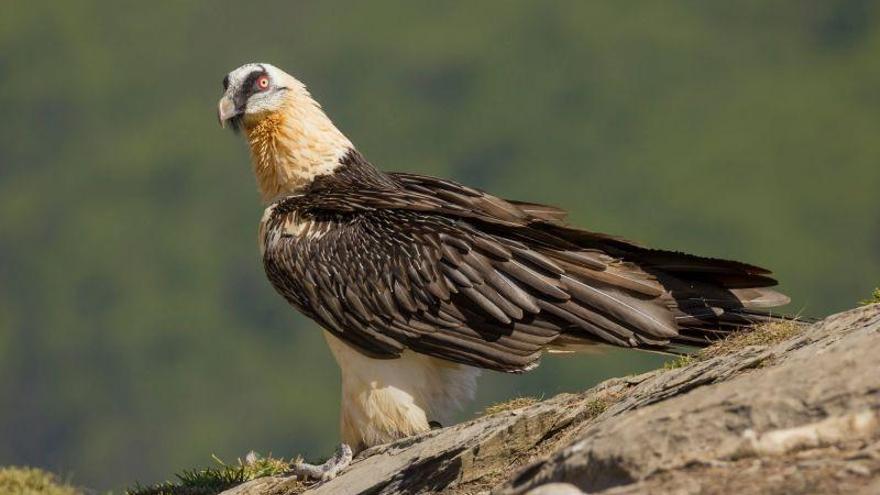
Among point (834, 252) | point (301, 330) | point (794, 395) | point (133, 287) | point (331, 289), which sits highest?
point (133, 287)

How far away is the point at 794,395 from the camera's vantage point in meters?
7.29

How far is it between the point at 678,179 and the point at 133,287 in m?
59.5

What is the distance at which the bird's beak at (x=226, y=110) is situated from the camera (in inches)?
523

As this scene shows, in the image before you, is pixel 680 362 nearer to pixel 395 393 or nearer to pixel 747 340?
pixel 747 340

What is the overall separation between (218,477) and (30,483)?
8.01 feet

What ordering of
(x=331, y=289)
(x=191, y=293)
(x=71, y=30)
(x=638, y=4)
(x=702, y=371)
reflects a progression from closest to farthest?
(x=702, y=371) < (x=331, y=289) < (x=191, y=293) < (x=638, y=4) < (x=71, y=30)

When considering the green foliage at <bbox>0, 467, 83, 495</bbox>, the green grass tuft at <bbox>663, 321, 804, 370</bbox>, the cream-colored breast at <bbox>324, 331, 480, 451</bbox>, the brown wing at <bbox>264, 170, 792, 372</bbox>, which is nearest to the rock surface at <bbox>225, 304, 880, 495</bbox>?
the green grass tuft at <bbox>663, 321, 804, 370</bbox>

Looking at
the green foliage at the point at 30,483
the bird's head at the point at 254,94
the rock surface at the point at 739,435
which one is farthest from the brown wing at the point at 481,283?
the green foliage at the point at 30,483

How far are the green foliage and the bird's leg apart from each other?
11.8ft

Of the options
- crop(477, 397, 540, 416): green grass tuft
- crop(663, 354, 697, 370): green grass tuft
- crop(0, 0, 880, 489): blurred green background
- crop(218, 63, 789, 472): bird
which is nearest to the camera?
crop(663, 354, 697, 370): green grass tuft

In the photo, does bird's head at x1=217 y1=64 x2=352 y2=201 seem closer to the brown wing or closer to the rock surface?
the brown wing

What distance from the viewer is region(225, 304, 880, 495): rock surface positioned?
684 cm

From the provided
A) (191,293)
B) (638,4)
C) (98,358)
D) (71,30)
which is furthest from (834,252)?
(71,30)

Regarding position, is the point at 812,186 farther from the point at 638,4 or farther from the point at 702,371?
the point at 702,371
